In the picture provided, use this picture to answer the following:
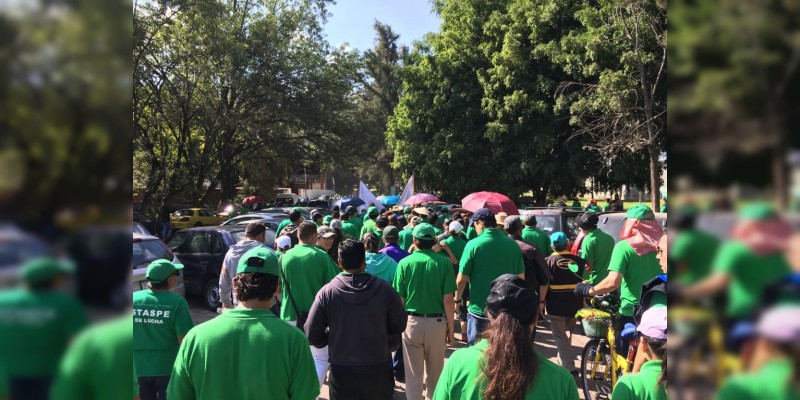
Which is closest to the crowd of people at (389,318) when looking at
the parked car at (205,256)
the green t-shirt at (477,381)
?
the green t-shirt at (477,381)

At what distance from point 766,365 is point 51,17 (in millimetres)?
876

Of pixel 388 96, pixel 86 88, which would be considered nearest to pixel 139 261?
pixel 86 88

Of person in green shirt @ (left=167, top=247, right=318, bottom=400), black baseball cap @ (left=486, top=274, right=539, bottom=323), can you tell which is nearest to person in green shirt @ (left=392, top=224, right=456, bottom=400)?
person in green shirt @ (left=167, top=247, right=318, bottom=400)

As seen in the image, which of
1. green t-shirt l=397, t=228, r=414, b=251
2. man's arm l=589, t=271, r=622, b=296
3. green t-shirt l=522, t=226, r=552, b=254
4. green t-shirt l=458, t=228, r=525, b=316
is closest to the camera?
man's arm l=589, t=271, r=622, b=296

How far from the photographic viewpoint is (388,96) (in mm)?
41312

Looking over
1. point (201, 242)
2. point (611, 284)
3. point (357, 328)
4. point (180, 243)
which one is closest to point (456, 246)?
point (611, 284)

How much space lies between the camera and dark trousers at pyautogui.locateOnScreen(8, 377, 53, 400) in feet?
1.94

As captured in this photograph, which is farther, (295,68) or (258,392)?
(295,68)

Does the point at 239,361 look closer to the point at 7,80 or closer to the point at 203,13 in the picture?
the point at 7,80

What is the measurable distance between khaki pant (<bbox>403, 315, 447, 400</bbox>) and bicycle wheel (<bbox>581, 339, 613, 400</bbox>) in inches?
55.5

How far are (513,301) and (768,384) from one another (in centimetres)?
177

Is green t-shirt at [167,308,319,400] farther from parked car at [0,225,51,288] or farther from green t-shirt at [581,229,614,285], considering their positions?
green t-shirt at [581,229,614,285]

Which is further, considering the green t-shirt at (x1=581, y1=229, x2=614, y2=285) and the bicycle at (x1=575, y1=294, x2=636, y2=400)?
the green t-shirt at (x1=581, y1=229, x2=614, y2=285)

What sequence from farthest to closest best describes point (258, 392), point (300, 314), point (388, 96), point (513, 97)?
point (388, 96)
point (513, 97)
point (300, 314)
point (258, 392)
